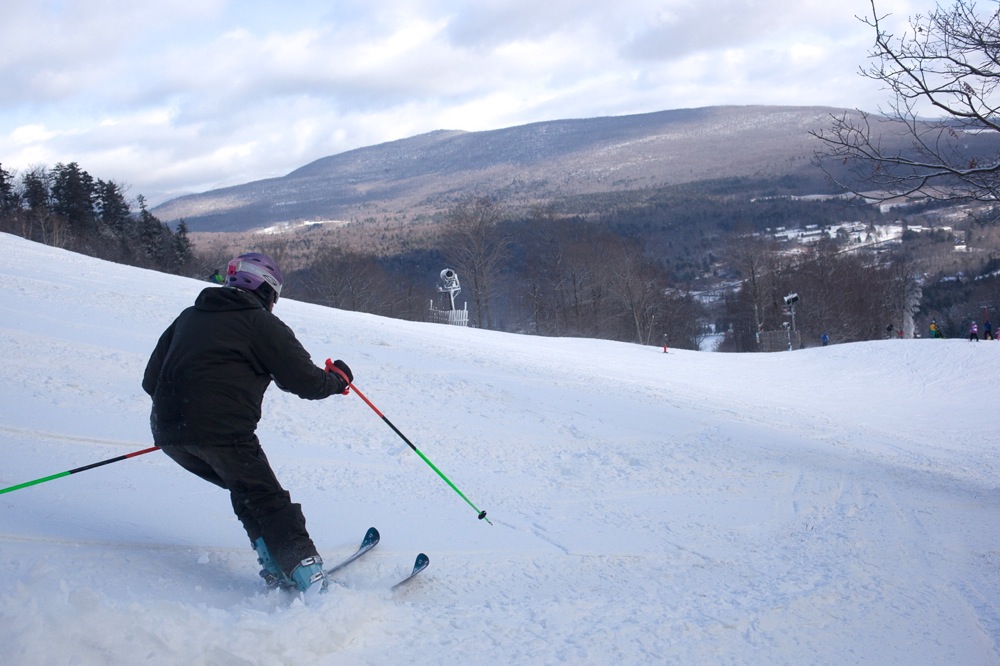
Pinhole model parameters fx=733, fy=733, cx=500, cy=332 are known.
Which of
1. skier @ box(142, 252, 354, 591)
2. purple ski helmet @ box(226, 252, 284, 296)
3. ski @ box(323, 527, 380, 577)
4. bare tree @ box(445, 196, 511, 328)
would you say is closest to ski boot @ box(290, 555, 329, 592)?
skier @ box(142, 252, 354, 591)

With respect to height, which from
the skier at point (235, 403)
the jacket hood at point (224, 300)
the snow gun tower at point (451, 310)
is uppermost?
the jacket hood at point (224, 300)

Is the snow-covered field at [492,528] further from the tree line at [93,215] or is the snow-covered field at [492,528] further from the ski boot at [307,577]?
the tree line at [93,215]

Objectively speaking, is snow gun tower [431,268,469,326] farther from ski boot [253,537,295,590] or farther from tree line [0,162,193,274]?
ski boot [253,537,295,590]

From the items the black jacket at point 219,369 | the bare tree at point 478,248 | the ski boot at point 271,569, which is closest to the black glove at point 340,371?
the black jacket at point 219,369

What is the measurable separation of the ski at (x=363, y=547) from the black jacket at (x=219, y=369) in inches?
41.3

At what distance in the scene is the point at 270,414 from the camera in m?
7.92

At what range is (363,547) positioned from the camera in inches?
Answer: 189

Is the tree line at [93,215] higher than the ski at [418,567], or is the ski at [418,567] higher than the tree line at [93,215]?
the tree line at [93,215]

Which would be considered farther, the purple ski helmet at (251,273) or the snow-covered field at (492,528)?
the purple ski helmet at (251,273)

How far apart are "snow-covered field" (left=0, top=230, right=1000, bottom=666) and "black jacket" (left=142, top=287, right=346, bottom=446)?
86 centimetres

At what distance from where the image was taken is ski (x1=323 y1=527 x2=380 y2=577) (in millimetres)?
4504

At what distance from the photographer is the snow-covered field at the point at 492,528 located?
3.53 meters

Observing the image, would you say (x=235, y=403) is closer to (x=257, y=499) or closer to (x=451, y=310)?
(x=257, y=499)

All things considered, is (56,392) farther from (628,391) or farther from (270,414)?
(628,391)
